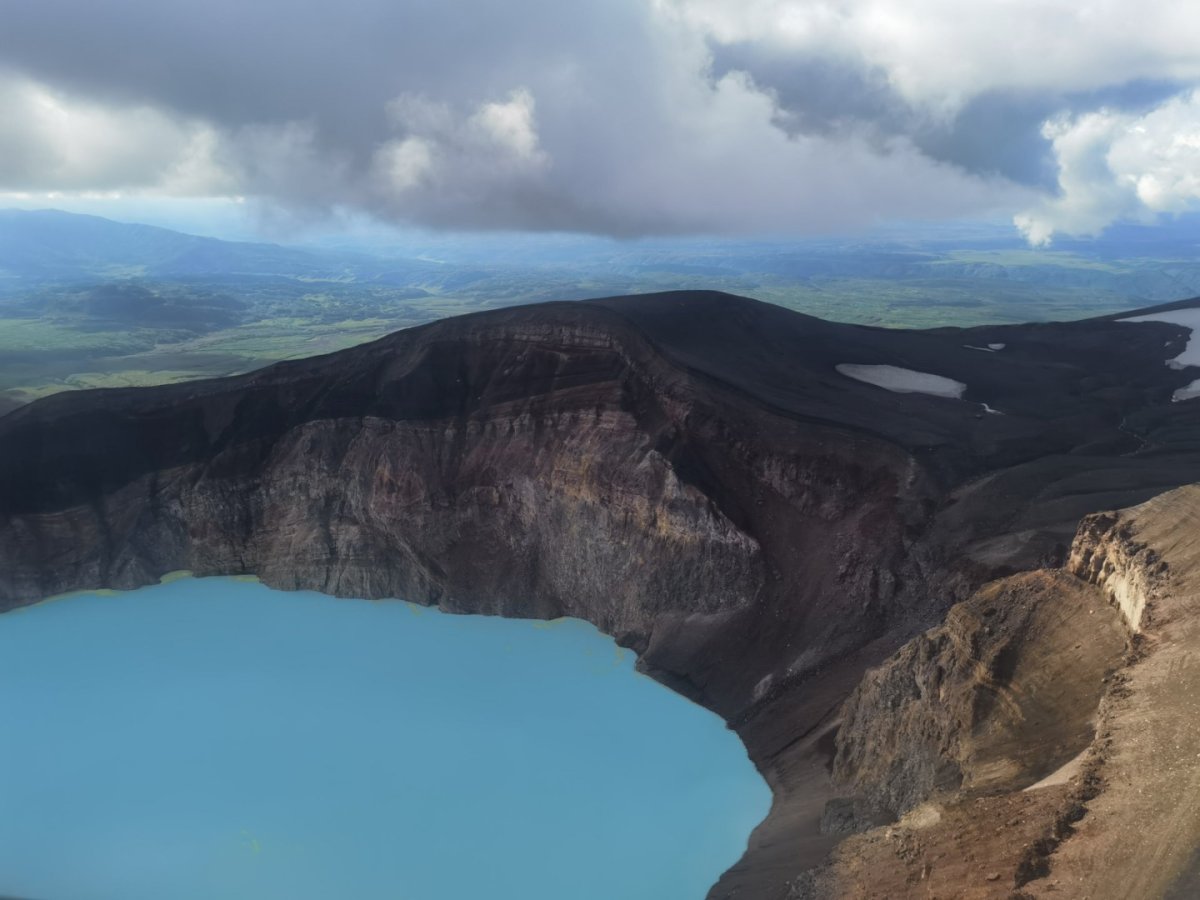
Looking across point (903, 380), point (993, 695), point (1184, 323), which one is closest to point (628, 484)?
point (993, 695)

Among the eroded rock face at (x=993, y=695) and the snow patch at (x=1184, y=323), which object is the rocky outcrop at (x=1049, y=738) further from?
the snow patch at (x=1184, y=323)

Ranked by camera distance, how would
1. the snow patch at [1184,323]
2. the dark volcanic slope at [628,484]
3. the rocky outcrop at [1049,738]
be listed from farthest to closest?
the snow patch at [1184,323] < the dark volcanic slope at [628,484] < the rocky outcrop at [1049,738]

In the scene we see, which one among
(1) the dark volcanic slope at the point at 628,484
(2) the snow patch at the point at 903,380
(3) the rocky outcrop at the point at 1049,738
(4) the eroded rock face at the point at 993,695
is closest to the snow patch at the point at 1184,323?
(1) the dark volcanic slope at the point at 628,484

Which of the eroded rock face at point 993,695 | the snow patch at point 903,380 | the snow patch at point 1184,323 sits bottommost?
the eroded rock face at point 993,695

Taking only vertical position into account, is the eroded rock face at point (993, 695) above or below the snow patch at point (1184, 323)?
below

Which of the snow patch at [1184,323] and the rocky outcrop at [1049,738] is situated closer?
the rocky outcrop at [1049,738]

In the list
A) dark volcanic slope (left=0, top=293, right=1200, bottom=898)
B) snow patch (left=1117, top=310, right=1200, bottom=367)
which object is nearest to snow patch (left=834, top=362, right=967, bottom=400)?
dark volcanic slope (left=0, top=293, right=1200, bottom=898)
